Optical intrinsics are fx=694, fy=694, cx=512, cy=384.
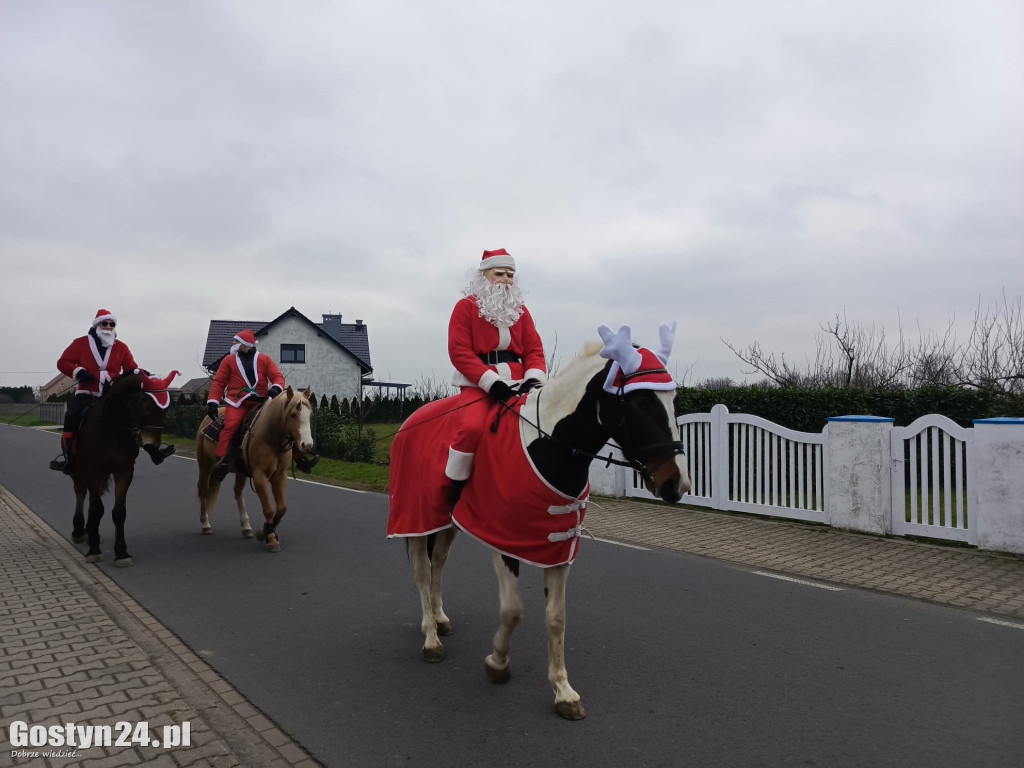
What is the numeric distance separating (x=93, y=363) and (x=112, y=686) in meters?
4.97

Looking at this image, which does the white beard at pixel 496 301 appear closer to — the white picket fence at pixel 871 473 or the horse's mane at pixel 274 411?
the white picket fence at pixel 871 473

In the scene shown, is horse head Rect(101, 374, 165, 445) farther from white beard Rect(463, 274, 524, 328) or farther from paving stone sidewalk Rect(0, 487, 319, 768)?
white beard Rect(463, 274, 524, 328)

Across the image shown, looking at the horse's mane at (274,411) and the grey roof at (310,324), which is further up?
the grey roof at (310,324)

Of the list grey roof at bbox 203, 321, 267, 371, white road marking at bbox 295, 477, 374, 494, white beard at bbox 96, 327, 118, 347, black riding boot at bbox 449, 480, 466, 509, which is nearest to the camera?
black riding boot at bbox 449, 480, 466, 509

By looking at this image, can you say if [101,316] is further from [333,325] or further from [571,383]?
[333,325]

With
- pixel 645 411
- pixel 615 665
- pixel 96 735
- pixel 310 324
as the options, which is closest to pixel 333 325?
pixel 310 324

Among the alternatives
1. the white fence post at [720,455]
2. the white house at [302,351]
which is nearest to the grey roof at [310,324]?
the white house at [302,351]

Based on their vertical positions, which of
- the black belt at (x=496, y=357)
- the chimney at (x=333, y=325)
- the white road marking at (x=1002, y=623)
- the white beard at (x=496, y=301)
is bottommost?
the white road marking at (x=1002, y=623)

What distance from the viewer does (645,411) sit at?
10.4ft

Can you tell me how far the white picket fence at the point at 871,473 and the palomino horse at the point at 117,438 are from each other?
213 inches

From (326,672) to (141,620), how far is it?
191cm

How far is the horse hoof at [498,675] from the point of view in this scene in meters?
3.97

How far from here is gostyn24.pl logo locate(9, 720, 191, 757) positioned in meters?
3.25

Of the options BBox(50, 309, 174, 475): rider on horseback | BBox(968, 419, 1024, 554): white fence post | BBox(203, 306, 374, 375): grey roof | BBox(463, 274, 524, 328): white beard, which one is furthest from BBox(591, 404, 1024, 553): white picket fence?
→ BBox(203, 306, 374, 375): grey roof
